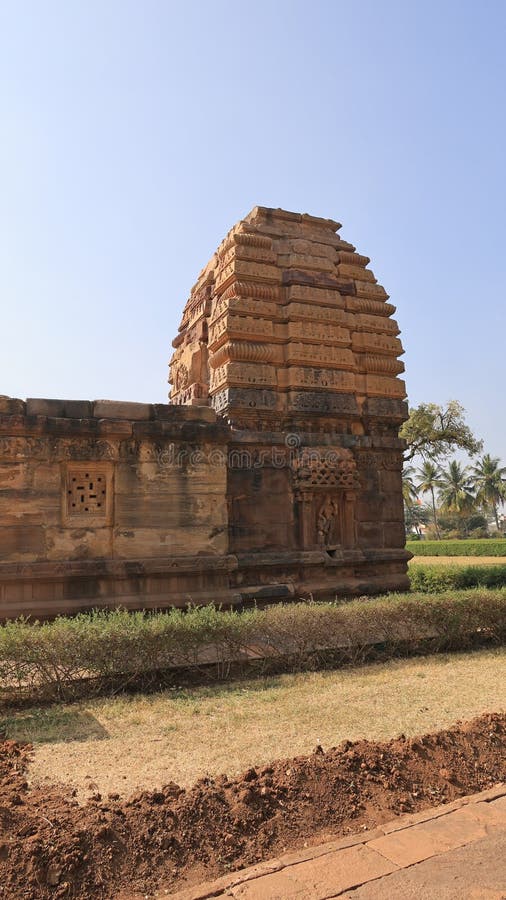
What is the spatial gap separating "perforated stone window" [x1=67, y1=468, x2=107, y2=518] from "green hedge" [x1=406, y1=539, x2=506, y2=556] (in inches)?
1129

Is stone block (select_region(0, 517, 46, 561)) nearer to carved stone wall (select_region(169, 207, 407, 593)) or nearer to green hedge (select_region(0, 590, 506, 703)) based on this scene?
green hedge (select_region(0, 590, 506, 703))

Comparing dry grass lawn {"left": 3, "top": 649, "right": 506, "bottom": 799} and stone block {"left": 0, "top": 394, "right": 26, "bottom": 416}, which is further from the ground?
stone block {"left": 0, "top": 394, "right": 26, "bottom": 416}

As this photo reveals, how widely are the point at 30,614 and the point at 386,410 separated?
5.91 metres

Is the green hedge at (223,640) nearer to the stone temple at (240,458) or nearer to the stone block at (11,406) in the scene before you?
the stone temple at (240,458)

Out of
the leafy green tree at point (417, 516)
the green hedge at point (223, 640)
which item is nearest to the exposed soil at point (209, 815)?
the green hedge at point (223, 640)

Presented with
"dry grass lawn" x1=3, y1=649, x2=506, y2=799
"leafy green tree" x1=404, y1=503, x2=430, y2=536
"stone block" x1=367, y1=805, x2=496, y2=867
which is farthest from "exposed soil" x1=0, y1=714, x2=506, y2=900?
"leafy green tree" x1=404, y1=503, x2=430, y2=536

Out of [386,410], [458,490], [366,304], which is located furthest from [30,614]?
[458,490]

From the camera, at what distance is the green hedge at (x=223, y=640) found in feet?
16.3

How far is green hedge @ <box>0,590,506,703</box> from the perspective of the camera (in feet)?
16.3

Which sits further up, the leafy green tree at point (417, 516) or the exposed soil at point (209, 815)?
the leafy green tree at point (417, 516)

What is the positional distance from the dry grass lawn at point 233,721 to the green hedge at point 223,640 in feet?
0.93

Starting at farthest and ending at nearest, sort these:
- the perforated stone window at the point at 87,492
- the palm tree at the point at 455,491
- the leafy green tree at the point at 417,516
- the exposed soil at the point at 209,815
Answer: the leafy green tree at the point at 417,516
the palm tree at the point at 455,491
the perforated stone window at the point at 87,492
the exposed soil at the point at 209,815

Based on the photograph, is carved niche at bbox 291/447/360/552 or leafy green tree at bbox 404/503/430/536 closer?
carved niche at bbox 291/447/360/552

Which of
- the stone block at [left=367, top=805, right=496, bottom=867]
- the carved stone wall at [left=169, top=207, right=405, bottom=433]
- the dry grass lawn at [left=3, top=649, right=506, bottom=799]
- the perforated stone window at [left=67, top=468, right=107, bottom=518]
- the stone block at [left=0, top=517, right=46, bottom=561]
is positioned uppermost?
the carved stone wall at [left=169, top=207, right=405, bottom=433]
